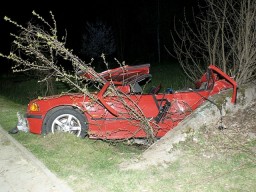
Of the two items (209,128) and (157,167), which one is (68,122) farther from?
(209,128)

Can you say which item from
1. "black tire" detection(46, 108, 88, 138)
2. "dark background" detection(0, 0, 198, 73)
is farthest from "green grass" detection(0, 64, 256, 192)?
"dark background" detection(0, 0, 198, 73)

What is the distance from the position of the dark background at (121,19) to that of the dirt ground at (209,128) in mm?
29733

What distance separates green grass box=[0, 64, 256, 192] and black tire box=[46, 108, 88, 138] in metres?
0.32

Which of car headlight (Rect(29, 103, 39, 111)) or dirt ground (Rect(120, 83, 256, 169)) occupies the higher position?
car headlight (Rect(29, 103, 39, 111))

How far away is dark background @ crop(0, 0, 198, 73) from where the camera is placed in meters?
38.2

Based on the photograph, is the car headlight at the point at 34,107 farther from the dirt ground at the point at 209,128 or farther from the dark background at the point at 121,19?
the dark background at the point at 121,19

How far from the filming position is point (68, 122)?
21.3 feet

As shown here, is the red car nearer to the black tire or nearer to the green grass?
the black tire

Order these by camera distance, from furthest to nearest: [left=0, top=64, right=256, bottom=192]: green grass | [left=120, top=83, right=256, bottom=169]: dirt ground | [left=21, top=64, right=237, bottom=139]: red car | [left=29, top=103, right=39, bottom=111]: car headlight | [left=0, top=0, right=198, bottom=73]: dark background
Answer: [left=0, top=0, right=198, bottom=73]: dark background, [left=29, top=103, right=39, bottom=111]: car headlight, [left=21, top=64, right=237, bottom=139]: red car, [left=120, top=83, right=256, bottom=169]: dirt ground, [left=0, top=64, right=256, bottom=192]: green grass

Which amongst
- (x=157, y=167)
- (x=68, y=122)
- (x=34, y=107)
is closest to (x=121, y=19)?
(x=34, y=107)

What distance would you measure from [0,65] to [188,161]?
1264 inches

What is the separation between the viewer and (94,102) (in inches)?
251

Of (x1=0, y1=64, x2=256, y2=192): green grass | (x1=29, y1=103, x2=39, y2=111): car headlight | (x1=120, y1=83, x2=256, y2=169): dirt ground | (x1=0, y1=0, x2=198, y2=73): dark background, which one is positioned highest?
(x1=0, y1=0, x2=198, y2=73): dark background

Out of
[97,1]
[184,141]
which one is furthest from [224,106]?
[97,1]
